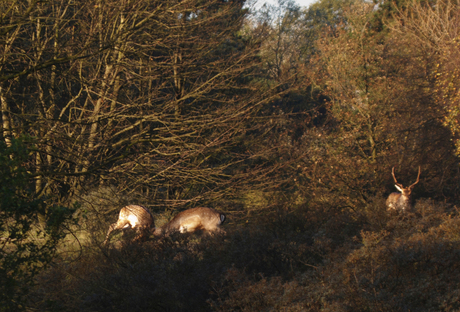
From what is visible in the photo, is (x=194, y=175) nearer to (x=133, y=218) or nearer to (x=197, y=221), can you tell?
(x=197, y=221)

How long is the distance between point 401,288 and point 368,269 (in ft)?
2.05

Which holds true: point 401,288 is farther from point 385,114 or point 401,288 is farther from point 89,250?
point 385,114

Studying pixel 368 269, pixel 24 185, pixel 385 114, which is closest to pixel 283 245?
pixel 368 269

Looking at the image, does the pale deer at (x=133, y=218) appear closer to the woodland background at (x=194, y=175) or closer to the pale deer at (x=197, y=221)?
the woodland background at (x=194, y=175)

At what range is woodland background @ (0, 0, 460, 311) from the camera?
19.2ft

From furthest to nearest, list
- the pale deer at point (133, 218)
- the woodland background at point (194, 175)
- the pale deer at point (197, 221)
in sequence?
the pale deer at point (197, 221) → the pale deer at point (133, 218) → the woodland background at point (194, 175)

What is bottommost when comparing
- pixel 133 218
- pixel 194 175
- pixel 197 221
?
pixel 197 221

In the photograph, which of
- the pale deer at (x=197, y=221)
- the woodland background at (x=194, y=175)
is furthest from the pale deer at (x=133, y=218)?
the pale deer at (x=197, y=221)

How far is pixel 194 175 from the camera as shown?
32.7 feet

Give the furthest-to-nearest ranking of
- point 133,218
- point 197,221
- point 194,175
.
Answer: point 194,175, point 197,221, point 133,218

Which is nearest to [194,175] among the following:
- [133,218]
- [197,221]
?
[197,221]

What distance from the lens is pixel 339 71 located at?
16828mm

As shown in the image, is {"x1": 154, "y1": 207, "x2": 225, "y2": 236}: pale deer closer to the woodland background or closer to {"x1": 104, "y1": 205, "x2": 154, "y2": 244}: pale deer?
the woodland background

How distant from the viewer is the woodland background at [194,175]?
585 cm
